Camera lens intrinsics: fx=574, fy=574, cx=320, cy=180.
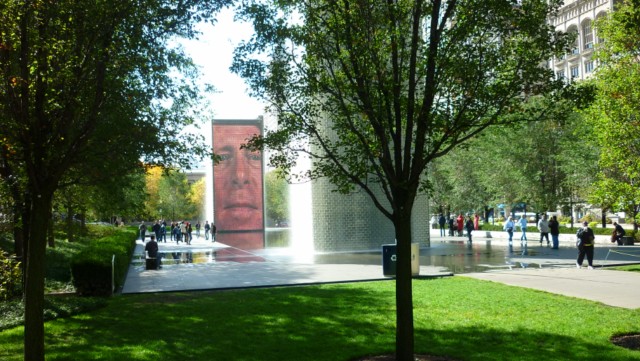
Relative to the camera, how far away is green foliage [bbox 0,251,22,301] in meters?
10.1

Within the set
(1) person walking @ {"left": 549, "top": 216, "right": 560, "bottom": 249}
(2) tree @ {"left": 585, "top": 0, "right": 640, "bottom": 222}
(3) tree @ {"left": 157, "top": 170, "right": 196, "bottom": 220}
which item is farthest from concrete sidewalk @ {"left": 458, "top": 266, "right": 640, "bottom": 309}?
(3) tree @ {"left": 157, "top": 170, "right": 196, "bottom": 220}

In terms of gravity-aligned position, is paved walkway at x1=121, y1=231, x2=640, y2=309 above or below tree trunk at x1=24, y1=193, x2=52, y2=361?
below

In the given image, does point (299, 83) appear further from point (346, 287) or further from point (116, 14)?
point (346, 287)

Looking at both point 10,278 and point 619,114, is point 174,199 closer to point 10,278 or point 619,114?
point 619,114

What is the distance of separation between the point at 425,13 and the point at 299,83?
2.00 meters

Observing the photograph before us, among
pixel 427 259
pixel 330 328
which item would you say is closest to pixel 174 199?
pixel 427 259

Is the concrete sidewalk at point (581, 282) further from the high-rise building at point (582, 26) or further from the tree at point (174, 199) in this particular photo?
the tree at point (174, 199)

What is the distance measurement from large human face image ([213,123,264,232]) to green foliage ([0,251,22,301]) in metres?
35.7

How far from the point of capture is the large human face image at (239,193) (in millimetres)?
50906

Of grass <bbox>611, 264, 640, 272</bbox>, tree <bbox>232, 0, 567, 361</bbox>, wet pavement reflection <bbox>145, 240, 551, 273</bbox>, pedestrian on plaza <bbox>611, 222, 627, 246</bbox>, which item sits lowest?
grass <bbox>611, 264, 640, 272</bbox>

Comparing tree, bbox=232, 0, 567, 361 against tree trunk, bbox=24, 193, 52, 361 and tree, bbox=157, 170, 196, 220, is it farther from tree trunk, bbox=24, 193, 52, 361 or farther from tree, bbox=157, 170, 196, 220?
tree, bbox=157, 170, 196, 220

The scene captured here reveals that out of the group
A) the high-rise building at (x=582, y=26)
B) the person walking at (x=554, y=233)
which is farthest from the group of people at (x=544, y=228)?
the high-rise building at (x=582, y=26)

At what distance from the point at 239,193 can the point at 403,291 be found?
44518 mm

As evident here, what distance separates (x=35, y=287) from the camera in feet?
23.7
